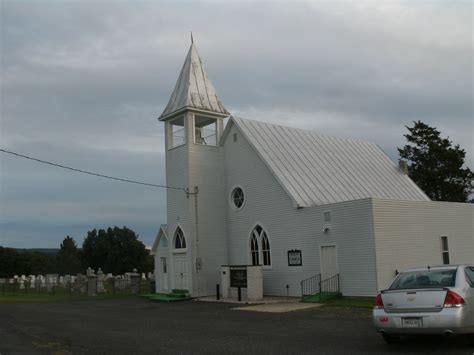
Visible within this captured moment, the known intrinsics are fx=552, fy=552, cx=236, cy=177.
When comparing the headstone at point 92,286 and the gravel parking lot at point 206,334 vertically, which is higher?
the headstone at point 92,286

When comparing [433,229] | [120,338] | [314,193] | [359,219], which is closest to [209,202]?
[314,193]

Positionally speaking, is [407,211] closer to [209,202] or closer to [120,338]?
[209,202]

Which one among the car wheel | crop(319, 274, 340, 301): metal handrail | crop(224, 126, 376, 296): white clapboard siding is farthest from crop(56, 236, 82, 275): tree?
the car wheel

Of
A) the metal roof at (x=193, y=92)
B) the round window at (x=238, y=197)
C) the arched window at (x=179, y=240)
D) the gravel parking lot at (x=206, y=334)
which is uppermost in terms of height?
the metal roof at (x=193, y=92)

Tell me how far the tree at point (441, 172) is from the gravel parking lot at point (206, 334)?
28.2 m

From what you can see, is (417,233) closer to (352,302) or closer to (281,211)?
(352,302)

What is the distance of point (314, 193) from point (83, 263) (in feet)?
205

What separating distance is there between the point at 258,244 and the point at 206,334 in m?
14.4

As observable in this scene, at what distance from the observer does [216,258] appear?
94.5 ft

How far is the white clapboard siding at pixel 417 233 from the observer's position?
2234 centimetres

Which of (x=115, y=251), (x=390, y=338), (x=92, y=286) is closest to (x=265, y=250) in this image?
(x=92, y=286)

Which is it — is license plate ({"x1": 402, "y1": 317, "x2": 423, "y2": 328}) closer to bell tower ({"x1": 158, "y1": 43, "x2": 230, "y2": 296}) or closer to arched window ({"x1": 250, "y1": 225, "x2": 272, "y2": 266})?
arched window ({"x1": 250, "y1": 225, "x2": 272, "y2": 266})

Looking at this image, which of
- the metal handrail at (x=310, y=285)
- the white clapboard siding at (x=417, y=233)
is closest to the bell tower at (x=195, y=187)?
the metal handrail at (x=310, y=285)

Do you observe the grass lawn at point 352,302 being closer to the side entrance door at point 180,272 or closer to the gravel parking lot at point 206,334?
the gravel parking lot at point 206,334
